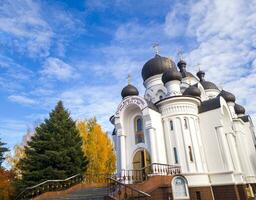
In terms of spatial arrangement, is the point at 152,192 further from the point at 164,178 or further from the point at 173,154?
the point at 173,154

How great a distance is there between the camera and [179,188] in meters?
12.7

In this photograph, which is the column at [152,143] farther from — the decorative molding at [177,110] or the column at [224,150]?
the column at [224,150]

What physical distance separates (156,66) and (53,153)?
12.7 m

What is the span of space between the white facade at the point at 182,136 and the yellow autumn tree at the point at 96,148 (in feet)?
27.7

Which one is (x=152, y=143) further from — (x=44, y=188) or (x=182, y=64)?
(x=182, y=64)

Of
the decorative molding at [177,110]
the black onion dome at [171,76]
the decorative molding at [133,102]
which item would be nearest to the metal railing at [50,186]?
the decorative molding at [133,102]

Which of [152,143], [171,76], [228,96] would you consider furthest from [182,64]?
[152,143]

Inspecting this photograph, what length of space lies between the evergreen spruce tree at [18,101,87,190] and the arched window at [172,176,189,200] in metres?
9.43

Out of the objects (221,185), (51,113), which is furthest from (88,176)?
(221,185)

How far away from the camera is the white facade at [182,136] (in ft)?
56.3

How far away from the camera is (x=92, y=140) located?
1091 inches

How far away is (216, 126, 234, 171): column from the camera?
17.5 metres

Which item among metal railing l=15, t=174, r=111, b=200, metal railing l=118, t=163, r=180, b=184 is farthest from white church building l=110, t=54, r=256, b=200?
metal railing l=15, t=174, r=111, b=200

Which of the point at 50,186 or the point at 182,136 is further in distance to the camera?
the point at 182,136
